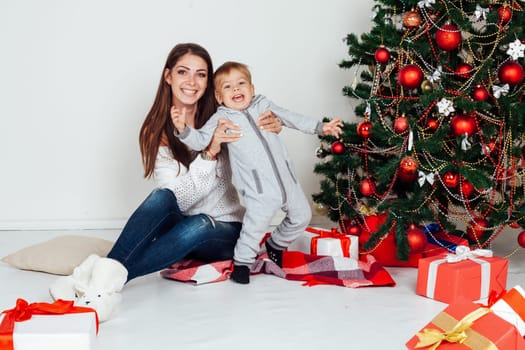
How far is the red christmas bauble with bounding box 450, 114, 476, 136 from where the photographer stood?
2.30 m

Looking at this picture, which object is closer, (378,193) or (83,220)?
(378,193)

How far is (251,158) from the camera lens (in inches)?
93.2

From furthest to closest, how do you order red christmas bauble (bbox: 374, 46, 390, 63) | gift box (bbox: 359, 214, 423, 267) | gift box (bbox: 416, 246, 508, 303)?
1. gift box (bbox: 359, 214, 423, 267)
2. red christmas bauble (bbox: 374, 46, 390, 63)
3. gift box (bbox: 416, 246, 508, 303)

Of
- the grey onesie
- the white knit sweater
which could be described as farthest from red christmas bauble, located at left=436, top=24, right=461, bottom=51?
the white knit sweater

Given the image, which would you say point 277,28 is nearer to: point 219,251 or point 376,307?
point 219,251

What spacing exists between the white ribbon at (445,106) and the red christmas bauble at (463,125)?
0.12ft

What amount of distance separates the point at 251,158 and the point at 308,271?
0.48 meters

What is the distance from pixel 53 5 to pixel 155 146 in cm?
126

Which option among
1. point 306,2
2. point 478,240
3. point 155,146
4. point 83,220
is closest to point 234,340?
point 155,146

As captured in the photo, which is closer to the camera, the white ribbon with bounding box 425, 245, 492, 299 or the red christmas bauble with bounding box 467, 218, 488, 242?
the white ribbon with bounding box 425, 245, 492, 299

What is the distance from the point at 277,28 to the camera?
339 centimetres

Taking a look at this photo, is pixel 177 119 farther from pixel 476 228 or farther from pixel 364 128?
pixel 476 228

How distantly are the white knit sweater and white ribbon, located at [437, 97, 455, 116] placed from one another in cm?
81

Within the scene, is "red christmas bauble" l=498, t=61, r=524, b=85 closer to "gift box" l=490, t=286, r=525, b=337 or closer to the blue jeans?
"gift box" l=490, t=286, r=525, b=337
